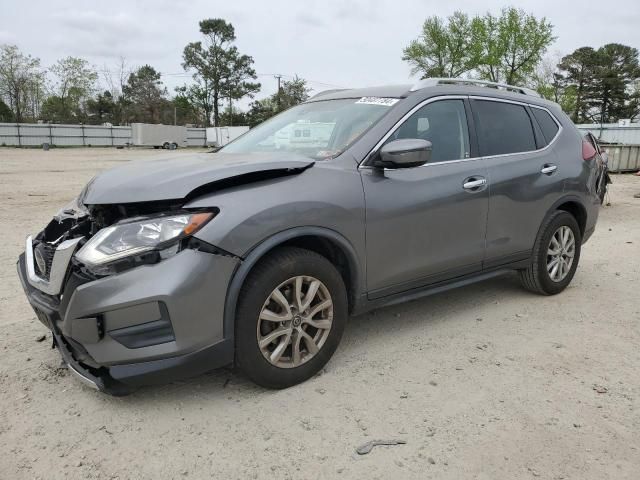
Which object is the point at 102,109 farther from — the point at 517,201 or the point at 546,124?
the point at 517,201

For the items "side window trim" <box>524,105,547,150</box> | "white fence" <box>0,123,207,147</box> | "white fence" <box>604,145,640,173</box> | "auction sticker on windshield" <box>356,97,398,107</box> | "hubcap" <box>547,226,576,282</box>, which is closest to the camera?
"auction sticker on windshield" <box>356,97,398,107</box>

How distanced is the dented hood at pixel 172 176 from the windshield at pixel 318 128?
1.17 ft

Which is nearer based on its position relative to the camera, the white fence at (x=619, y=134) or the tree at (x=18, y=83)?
the white fence at (x=619, y=134)

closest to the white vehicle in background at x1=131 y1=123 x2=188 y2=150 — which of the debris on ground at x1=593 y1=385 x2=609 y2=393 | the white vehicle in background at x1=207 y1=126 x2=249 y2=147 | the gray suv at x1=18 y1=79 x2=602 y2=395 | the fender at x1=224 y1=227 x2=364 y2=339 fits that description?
the white vehicle in background at x1=207 y1=126 x2=249 y2=147

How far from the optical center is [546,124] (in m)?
4.67

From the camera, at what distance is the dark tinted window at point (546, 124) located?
15.2ft

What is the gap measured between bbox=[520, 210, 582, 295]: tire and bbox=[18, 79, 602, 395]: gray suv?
0.13 meters

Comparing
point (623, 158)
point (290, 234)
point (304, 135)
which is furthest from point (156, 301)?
point (623, 158)

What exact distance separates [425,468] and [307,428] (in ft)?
2.02

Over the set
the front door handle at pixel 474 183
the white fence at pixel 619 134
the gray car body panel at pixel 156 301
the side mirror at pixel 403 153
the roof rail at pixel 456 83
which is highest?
the white fence at pixel 619 134

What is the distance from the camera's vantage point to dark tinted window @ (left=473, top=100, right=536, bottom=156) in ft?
13.3

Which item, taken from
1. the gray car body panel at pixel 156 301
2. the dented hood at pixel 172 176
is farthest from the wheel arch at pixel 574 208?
the gray car body panel at pixel 156 301

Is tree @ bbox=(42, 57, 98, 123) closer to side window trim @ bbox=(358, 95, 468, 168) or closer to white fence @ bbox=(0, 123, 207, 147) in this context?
white fence @ bbox=(0, 123, 207, 147)

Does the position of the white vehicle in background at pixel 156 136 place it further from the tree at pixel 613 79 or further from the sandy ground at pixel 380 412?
the tree at pixel 613 79
